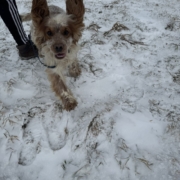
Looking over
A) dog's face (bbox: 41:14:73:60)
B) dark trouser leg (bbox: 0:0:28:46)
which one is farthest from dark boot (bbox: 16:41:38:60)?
dog's face (bbox: 41:14:73:60)

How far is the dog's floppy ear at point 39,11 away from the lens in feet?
7.78

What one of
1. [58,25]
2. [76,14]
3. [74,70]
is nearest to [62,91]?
[74,70]

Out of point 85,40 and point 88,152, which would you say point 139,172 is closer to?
point 88,152

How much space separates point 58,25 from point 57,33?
0.11 m

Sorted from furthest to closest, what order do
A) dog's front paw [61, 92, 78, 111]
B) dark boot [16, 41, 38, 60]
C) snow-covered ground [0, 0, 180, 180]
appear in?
dark boot [16, 41, 38, 60], dog's front paw [61, 92, 78, 111], snow-covered ground [0, 0, 180, 180]

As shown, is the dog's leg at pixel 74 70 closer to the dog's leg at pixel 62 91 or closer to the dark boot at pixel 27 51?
the dog's leg at pixel 62 91

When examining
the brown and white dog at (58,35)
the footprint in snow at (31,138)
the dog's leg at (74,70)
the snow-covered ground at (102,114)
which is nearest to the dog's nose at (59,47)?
the brown and white dog at (58,35)

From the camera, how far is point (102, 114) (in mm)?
2617

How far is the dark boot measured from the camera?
3361mm

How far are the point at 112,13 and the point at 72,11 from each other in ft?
8.93

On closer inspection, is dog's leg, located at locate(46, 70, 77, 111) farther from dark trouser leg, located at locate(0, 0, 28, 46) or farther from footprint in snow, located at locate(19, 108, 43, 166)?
dark trouser leg, located at locate(0, 0, 28, 46)

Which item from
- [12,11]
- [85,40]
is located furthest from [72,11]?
[85,40]

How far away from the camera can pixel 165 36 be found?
3.93m

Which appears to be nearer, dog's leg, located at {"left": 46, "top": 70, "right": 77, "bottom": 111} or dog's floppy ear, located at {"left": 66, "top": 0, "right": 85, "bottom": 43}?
dog's floppy ear, located at {"left": 66, "top": 0, "right": 85, "bottom": 43}
